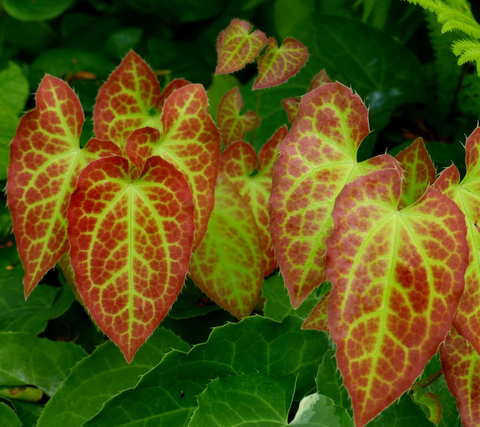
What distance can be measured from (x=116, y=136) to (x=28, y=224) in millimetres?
227

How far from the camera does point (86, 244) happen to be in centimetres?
75

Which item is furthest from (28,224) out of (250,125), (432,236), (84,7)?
(84,7)

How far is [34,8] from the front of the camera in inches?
57.2

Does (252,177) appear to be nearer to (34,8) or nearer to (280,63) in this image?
(280,63)

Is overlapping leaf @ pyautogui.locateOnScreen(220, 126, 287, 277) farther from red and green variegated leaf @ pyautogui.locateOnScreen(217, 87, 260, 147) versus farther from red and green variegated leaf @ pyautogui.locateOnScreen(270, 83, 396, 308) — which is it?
red and green variegated leaf @ pyautogui.locateOnScreen(270, 83, 396, 308)

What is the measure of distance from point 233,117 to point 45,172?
1.26 feet

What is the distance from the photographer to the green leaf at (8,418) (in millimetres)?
952

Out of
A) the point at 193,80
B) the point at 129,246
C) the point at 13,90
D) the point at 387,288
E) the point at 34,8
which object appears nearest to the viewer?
the point at 387,288

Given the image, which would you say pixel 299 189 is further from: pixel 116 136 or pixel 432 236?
pixel 116 136

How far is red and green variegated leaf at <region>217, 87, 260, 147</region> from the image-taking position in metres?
1.06

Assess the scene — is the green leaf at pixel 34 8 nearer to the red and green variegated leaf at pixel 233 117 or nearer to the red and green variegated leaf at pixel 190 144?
the red and green variegated leaf at pixel 233 117

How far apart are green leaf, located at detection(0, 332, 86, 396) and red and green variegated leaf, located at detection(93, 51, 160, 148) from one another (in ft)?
1.35

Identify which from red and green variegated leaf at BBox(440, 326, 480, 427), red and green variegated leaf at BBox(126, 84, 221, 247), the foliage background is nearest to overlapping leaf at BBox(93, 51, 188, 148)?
red and green variegated leaf at BBox(126, 84, 221, 247)

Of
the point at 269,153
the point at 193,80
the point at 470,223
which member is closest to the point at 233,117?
the point at 269,153
